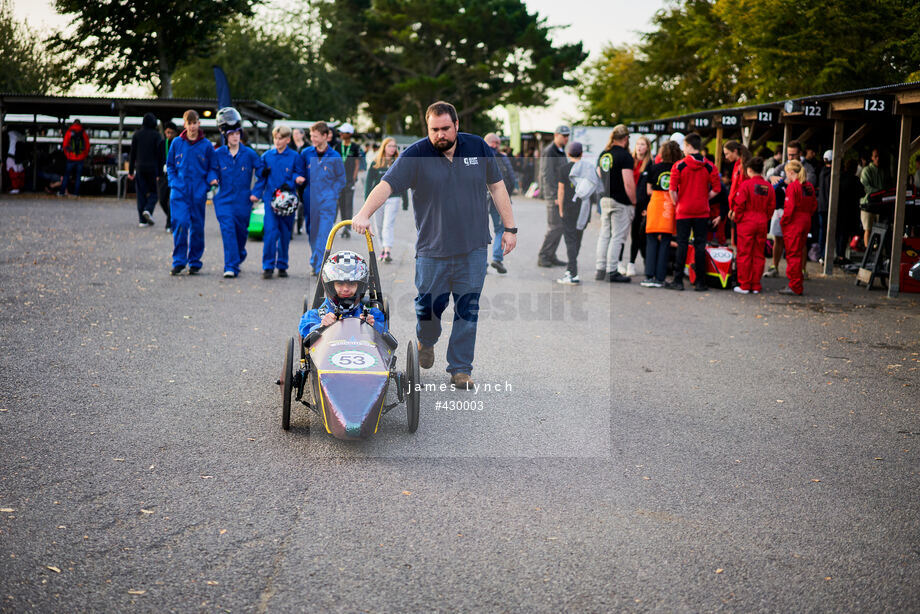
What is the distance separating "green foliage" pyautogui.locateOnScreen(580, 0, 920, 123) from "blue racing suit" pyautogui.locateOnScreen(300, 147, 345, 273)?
12.4 m

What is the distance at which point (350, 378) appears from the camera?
5.25m

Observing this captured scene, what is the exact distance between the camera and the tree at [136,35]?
37.8 metres

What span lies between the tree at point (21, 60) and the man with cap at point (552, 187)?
43.8 m

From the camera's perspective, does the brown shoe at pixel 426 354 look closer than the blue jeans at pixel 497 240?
Yes

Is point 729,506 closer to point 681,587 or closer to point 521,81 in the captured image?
point 681,587

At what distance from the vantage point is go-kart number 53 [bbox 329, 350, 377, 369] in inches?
209

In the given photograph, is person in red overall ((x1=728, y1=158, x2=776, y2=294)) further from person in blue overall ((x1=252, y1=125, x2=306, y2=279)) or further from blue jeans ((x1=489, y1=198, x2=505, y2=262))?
person in blue overall ((x1=252, y1=125, x2=306, y2=279))

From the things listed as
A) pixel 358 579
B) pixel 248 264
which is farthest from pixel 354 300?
pixel 248 264

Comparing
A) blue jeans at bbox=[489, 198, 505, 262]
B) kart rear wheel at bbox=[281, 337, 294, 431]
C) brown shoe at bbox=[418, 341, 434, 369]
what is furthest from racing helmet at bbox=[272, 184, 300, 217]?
kart rear wheel at bbox=[281, 337, 294, 431]

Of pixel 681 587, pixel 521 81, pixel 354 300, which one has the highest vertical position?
pixel 521 81

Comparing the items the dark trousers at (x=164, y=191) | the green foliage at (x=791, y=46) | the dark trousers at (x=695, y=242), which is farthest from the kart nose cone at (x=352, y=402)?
the green foliage at (x=791, y=46)

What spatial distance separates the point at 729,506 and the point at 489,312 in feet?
20.2

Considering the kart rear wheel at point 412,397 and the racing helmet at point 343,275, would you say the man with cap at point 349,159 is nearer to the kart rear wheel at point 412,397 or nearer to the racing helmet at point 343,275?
the racing helmet at point 343,275

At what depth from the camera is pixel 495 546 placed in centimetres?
403
